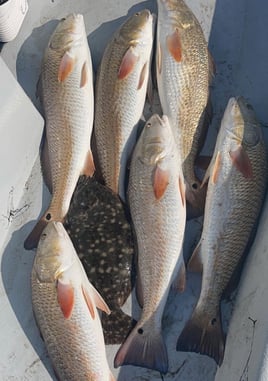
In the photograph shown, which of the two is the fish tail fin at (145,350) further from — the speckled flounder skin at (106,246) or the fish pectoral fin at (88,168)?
the fish pectoral fin at (88,168)

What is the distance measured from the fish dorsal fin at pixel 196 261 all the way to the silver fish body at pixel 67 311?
1.55 ft

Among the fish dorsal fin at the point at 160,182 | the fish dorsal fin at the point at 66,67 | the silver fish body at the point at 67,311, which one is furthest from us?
the fish dorsal fin at the point at 66,67

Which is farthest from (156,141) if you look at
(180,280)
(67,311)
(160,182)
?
(67,311)

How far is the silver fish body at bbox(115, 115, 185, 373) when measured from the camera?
2871 millimetres

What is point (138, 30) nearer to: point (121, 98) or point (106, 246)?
point (121, 98)

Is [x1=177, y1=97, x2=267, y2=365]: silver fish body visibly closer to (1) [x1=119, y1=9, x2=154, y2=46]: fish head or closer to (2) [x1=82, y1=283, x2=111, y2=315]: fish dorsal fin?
(2) [x1=82, y1=283, x2=111, y2=315]: fish dorsal fin

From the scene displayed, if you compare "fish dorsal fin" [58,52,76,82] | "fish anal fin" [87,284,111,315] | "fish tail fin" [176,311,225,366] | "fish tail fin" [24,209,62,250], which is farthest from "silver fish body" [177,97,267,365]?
"fish dorsal fin" [58,52,76,82]

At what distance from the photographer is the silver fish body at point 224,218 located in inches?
113

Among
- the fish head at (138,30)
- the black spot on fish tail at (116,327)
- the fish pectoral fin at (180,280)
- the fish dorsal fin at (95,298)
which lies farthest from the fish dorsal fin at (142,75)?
the black spot on fish tail at (116,327)

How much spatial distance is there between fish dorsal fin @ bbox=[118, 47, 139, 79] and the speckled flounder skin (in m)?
0.59

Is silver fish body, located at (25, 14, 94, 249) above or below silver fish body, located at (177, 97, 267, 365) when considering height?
above

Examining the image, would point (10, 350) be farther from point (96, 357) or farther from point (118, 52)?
point (118, 52)

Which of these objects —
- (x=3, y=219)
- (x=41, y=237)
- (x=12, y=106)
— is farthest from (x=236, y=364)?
(x=12, y=106)

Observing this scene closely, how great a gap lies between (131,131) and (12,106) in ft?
2.04
